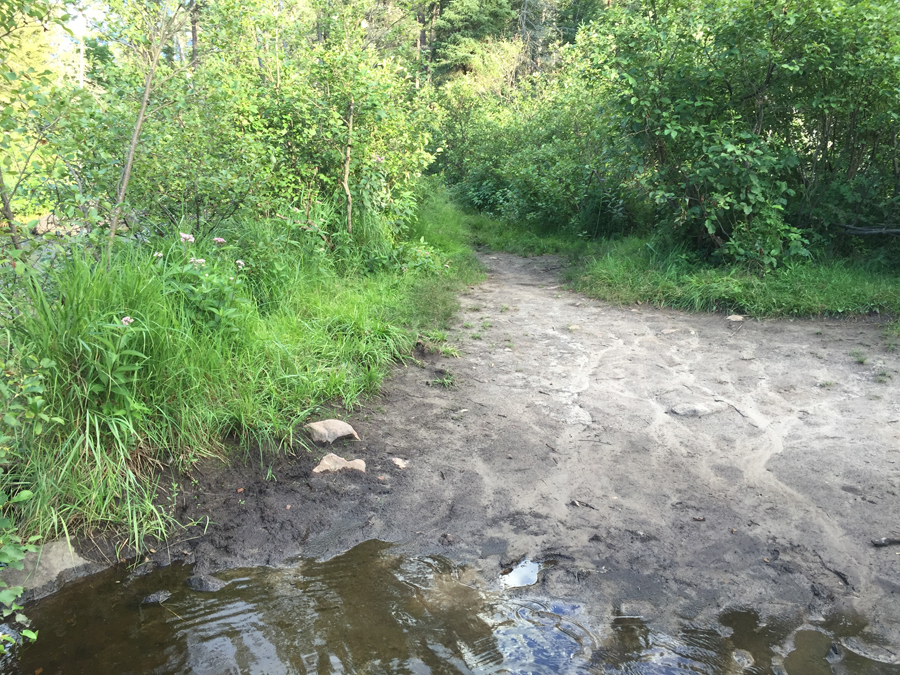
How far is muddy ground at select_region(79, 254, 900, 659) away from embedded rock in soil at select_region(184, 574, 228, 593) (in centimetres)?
14

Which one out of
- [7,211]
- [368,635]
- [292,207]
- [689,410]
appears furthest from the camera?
[292,207]

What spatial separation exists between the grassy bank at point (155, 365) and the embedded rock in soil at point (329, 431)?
114 millimetres

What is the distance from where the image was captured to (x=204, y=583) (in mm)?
2771

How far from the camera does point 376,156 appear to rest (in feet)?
22.8

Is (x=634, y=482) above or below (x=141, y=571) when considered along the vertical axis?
below

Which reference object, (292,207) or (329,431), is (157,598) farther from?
(292,207)

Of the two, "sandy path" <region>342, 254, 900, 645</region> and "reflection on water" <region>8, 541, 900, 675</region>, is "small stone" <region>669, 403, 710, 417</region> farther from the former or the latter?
"reflection on water" <region>8, 541, 900, 675</region>

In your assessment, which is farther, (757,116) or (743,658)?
(757,116)

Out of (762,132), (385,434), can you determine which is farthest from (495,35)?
(385,434)

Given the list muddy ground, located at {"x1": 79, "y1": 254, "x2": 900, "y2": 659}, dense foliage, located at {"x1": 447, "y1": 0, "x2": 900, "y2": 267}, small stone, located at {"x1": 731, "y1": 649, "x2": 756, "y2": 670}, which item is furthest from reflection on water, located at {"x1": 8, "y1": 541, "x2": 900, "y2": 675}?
dense foliage, located at {"x1": 447, "y1": 0, "x2": 900, "y2": 267}

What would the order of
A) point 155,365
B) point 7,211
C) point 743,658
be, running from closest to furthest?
1. point 743,658
2. point 7,211
3. point 155,365

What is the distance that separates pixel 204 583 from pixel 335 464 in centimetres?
99

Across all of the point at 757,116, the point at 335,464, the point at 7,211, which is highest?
the point at 757,116

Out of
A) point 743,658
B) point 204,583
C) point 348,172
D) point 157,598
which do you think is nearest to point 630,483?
point 743,658
